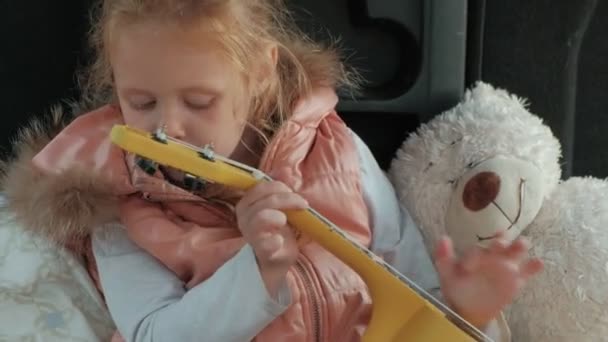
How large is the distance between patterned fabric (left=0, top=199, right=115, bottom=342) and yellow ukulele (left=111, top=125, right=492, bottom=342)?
26 cm

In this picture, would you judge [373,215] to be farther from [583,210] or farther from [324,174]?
[583,210]

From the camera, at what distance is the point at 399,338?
2.91ft

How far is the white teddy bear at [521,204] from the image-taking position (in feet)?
3.43

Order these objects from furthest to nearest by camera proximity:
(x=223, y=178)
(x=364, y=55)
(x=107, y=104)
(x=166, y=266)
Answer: (x=364, y=55), (x=107, y=104), (x=166, y=266), (x=223, y=178)

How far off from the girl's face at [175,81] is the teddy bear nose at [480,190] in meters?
0.30

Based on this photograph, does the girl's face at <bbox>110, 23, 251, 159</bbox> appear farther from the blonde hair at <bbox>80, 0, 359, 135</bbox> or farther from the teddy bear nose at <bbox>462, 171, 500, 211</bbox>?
the teddy bear nose at <bbox>462, 171, 500, 211</bbox>

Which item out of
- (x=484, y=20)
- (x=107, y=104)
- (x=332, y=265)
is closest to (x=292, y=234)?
(x=332, y=265)

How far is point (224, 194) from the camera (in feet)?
3.34

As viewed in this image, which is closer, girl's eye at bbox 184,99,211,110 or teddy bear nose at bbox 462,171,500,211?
girl's eye at bbox 184,99,211,110

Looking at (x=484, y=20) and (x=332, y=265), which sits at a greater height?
(x=484, y=20)

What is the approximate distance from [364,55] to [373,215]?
9.6 inches

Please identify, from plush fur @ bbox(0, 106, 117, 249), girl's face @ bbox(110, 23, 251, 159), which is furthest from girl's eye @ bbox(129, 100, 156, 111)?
plush fur @ bbox(0, 106, 117, 249)

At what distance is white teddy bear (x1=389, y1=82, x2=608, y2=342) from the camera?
1.04 meters

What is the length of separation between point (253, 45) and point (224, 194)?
0.54 feet
